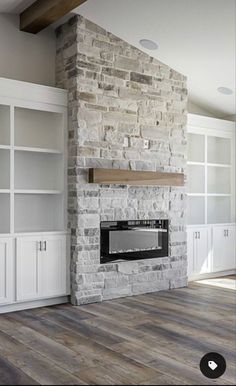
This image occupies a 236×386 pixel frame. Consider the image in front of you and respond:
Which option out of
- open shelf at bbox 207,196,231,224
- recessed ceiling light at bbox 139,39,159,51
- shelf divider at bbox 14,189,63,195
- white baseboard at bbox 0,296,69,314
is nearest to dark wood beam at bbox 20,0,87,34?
→ recessed ceiling light at bbox 139,39,159,51

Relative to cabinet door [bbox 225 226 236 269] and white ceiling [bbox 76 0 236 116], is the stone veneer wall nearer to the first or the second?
white ceiling [bbox 76 0 236 116]

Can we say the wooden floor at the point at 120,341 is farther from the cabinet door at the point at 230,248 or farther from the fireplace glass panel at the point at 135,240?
the cabinet door at the point at 230,248

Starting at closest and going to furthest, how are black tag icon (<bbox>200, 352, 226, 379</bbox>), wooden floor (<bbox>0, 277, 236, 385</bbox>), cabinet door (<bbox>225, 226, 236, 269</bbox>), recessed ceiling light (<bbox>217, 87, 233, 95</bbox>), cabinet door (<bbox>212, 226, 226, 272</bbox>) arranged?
black tag icon (<bbox>200, 352, 226, 379</bbox>), wooden floor (<bbox>0, 277, 236, 385</bbox>), recessed ceiling light (<bbox>217, 87, 233, 95</bbox>), cabinet door (<bbox>212, 226, 226, 272</bbox>), cabinet door (<bbox>225, 226, 236, 269</bbox>)

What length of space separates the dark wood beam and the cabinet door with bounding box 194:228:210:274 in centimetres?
350

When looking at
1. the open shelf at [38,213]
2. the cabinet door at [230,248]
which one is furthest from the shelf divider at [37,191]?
the cabinet door at [230,248]

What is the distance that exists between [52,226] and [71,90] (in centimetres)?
159

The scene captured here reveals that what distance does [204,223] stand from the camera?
6594mm

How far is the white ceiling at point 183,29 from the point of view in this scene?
4367 mm

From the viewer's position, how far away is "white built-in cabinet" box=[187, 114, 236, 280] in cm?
637

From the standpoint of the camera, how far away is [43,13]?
4.46m

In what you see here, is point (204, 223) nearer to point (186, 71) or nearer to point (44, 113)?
point (186, 71)

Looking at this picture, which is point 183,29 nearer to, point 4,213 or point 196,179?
point 196,179

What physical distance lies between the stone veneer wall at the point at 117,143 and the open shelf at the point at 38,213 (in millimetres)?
209

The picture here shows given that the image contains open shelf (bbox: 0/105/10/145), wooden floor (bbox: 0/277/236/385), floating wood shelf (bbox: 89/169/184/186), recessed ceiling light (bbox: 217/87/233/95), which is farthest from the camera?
recessed ceiling light (bbox: 217/87/233/95)
